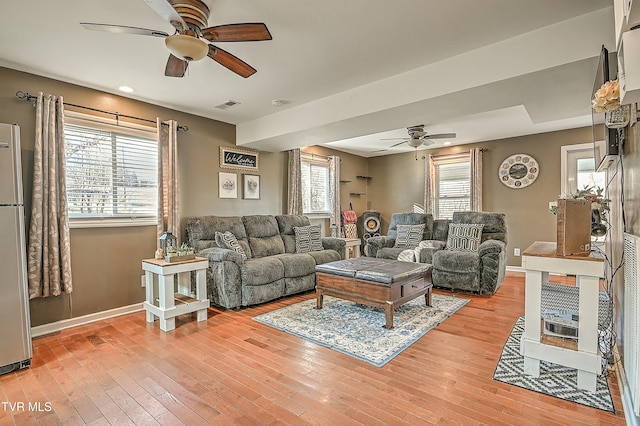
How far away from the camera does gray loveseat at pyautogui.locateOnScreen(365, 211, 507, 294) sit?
4302mm

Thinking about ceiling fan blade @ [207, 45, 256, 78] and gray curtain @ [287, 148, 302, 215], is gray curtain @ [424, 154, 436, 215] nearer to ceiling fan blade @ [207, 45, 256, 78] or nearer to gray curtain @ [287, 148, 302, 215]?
gray curtain @ [287, 148, 302, 215]

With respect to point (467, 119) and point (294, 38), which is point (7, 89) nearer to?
point (294, 38)

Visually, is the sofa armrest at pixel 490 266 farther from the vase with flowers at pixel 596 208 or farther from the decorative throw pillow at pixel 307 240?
the decorative throw pillow at pixel 307 240

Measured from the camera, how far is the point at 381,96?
335 centimetres

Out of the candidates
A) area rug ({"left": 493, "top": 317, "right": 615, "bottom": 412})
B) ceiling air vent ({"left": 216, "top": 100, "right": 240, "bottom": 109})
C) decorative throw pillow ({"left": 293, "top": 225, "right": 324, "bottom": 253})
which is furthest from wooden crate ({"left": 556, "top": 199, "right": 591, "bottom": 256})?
ceiling air vent ({"left": 216, "top": 100, "right": 240, "bottom": 109})

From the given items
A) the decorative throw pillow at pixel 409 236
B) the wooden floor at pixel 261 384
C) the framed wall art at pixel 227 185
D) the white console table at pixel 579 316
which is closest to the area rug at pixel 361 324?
the wooden floor at pixel 261 384

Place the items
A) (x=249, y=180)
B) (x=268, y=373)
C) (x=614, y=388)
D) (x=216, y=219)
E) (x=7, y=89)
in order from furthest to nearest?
(x=249, y=180) < (x=216, y=219) < (x=7, y=89) < (x=268, y=373) < (x=614, y=388)

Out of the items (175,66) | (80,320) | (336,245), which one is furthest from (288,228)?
(175,66)

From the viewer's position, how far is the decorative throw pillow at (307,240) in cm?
499

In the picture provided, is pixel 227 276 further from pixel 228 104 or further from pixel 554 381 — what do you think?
pixel 554 381

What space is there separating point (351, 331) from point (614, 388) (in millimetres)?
1856

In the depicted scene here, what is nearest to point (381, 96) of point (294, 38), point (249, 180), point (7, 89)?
point (294, 38)

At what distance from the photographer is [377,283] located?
3.21 metres

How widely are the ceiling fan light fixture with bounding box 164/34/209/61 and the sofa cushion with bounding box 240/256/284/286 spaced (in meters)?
2.36
